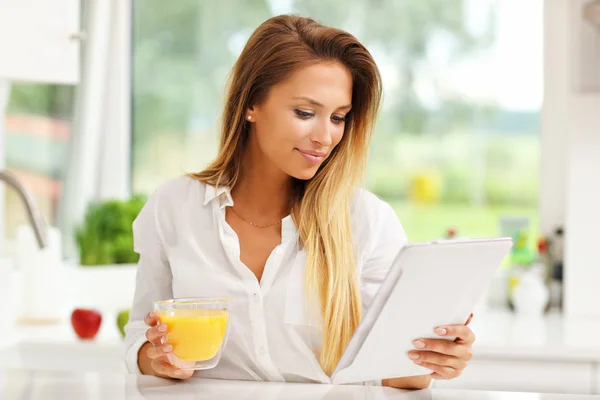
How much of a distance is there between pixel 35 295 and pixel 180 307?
1.76 metres

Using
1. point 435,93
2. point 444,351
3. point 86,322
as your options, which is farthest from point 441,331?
point 435,93

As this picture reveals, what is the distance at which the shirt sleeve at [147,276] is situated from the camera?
1762 mm

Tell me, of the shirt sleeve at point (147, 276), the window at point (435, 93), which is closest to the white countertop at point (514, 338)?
the window at point (435, 93)

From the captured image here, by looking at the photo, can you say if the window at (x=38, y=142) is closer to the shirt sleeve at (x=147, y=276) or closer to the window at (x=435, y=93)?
the window at (x=435, y=93)

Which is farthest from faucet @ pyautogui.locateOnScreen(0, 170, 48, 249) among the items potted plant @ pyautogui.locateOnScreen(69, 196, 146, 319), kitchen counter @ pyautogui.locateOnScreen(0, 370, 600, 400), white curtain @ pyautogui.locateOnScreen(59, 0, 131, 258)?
white curtain @ pyautogui.locateOnScreen(59, 0, 131, 258)

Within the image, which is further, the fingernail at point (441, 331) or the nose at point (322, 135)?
the nose at point (322, 135)

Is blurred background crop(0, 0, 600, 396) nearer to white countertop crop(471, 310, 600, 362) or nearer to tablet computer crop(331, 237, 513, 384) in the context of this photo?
white countertop crop(471, 310, 600, 362)

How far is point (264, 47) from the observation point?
1.74m

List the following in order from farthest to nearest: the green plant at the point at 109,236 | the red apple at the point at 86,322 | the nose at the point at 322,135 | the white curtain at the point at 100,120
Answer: the white curtain at the point at 100,120, the green plant at the point at 109,236, the red apple at the point at 86,322, the nose at the point at 322,135

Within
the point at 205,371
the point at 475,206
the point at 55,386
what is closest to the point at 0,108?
the point at 205,371

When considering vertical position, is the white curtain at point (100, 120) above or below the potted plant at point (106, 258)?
above

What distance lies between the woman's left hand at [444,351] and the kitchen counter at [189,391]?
7 centimetres

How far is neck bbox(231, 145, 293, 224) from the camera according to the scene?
1.86 meters

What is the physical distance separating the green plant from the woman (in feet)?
5.06
